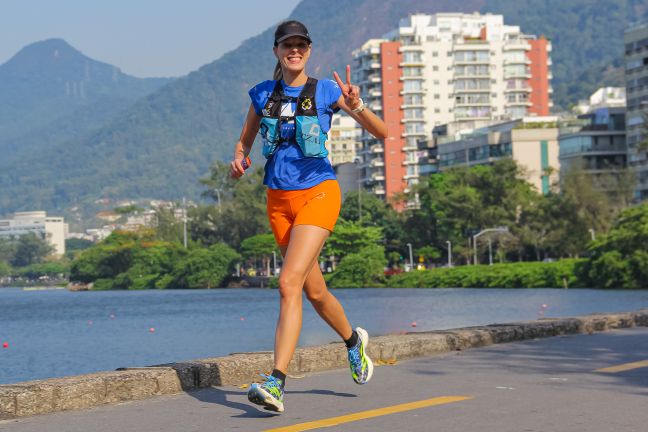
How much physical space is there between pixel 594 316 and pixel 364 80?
162 meters

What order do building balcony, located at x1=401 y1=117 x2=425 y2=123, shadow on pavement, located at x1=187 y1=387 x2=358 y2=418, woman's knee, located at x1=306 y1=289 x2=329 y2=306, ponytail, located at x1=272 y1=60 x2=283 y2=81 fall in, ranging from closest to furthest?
1. shadow on pavement, located at x1=187 y1=387 x2=358 y2=418
2. ponytail, located at x1=272 y1=60 x2=283 y2=81
3. woman's knee, located at x1=306 y1=289 x2=329 y2=306
4. building balcony, located at x1=401 y1=117 x2=425 y2=123

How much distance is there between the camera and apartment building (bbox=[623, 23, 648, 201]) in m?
120

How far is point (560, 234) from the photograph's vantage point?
10119 centimetres

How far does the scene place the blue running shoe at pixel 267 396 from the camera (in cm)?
771

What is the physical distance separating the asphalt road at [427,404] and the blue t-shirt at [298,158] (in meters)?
1.44

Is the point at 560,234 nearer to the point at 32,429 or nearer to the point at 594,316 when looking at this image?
the point at 594,316

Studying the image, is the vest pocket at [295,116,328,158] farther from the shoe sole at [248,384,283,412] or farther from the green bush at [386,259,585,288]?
the green bush at [386,259,585,288]

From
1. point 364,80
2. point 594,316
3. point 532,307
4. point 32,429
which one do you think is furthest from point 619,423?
point 364,80

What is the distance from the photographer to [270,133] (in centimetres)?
847

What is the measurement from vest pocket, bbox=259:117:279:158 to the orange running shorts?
0.28 m

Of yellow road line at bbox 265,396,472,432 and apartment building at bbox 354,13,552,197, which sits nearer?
yellow road line at bbox 265,396,472,432

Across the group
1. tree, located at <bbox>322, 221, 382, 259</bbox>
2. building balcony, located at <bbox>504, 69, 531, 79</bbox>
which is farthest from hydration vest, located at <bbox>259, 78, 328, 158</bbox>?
building balcony, located at <bbox>504, 69, 531, 79</bbox>

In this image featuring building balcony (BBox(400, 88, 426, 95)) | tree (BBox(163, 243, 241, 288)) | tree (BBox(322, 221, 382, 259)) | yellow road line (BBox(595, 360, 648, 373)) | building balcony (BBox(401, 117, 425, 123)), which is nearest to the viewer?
yellow road line (BBox(595, 360, 648, 373))

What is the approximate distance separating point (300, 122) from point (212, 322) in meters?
57.7
